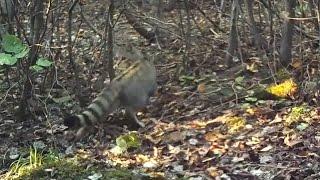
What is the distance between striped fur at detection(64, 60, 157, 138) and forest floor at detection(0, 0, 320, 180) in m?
0.17

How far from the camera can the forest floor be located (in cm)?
590

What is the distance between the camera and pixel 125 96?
7359 mm

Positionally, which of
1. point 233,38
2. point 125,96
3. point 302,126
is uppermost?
point 233,38

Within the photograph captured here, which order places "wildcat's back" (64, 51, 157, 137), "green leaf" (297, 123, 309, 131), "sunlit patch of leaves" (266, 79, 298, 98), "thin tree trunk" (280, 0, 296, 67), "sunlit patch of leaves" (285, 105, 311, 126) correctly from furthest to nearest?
"thin tree trunk" (280, 0, 296, 67)
"sunlit patch of leaves" (266, 79, 298, 98)
"wildcat's back" (64, 51, 157, 137)
"sunlit patch of leaves" (285, 105, 311, 126)
"green leaf" (297, 123, 309, 131)

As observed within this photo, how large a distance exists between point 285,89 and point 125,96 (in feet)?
5.72

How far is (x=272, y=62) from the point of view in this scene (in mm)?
8297

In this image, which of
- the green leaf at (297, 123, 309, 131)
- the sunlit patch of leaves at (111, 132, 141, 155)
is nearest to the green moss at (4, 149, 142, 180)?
the sunlit patch of leaves at (111, 132, 141, 155)

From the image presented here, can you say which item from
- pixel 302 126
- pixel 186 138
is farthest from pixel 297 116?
pixel 186 138

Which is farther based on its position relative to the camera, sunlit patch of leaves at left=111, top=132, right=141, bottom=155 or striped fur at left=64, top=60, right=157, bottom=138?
striped fur at left=64, top=60, right=157, bottom=138

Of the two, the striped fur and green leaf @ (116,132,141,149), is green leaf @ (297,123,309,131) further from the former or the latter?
the striped fur

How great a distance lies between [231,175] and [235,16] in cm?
304

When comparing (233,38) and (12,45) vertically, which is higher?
(12,45)

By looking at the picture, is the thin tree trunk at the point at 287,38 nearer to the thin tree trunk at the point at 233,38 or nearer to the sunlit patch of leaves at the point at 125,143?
the thin tree trunk at the point at 233,38

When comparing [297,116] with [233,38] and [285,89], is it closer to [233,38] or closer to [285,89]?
[285,89]
